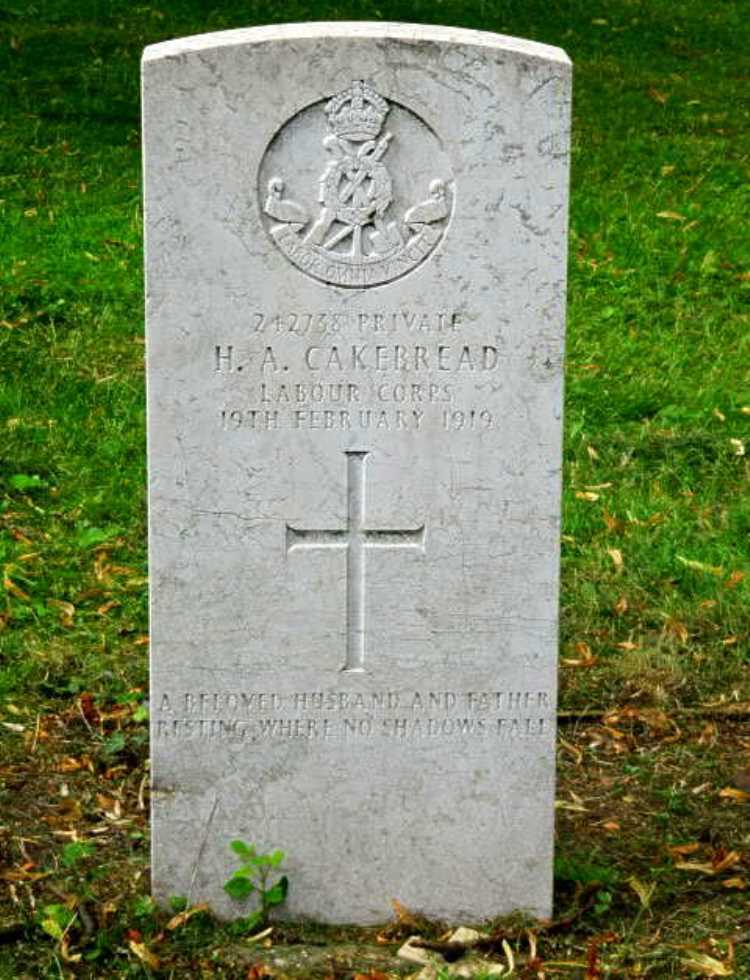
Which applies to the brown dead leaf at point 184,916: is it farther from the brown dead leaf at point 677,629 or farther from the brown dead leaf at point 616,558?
the brown dead leaf at point 616,558

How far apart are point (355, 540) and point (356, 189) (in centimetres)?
81

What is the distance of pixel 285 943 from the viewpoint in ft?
15.1

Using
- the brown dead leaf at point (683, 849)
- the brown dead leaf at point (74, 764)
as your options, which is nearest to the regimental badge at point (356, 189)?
the brown dead leaf at point (683, 849)

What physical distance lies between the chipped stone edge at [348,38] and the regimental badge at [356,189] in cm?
12

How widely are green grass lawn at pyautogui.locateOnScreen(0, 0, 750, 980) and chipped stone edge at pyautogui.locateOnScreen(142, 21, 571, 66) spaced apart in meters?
2.02

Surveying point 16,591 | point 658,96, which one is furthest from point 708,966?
point 658,96

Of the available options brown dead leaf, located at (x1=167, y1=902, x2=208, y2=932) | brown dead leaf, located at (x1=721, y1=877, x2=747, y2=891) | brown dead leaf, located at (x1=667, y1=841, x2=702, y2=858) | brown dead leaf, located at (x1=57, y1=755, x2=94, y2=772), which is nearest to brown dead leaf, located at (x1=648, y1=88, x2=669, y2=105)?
brown dead leaf, located at (x1=57, y1=755, x2=94, y2=772)

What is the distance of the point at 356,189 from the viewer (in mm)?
4246

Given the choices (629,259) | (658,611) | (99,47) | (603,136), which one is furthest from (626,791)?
(99,47)

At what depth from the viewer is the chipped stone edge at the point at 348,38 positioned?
13.7 feet

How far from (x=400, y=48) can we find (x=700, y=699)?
8.77ft

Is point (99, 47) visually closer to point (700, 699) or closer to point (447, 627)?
point (700, 699)

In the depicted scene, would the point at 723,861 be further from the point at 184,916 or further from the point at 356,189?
the point at 356,189

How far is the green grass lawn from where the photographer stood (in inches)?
186
